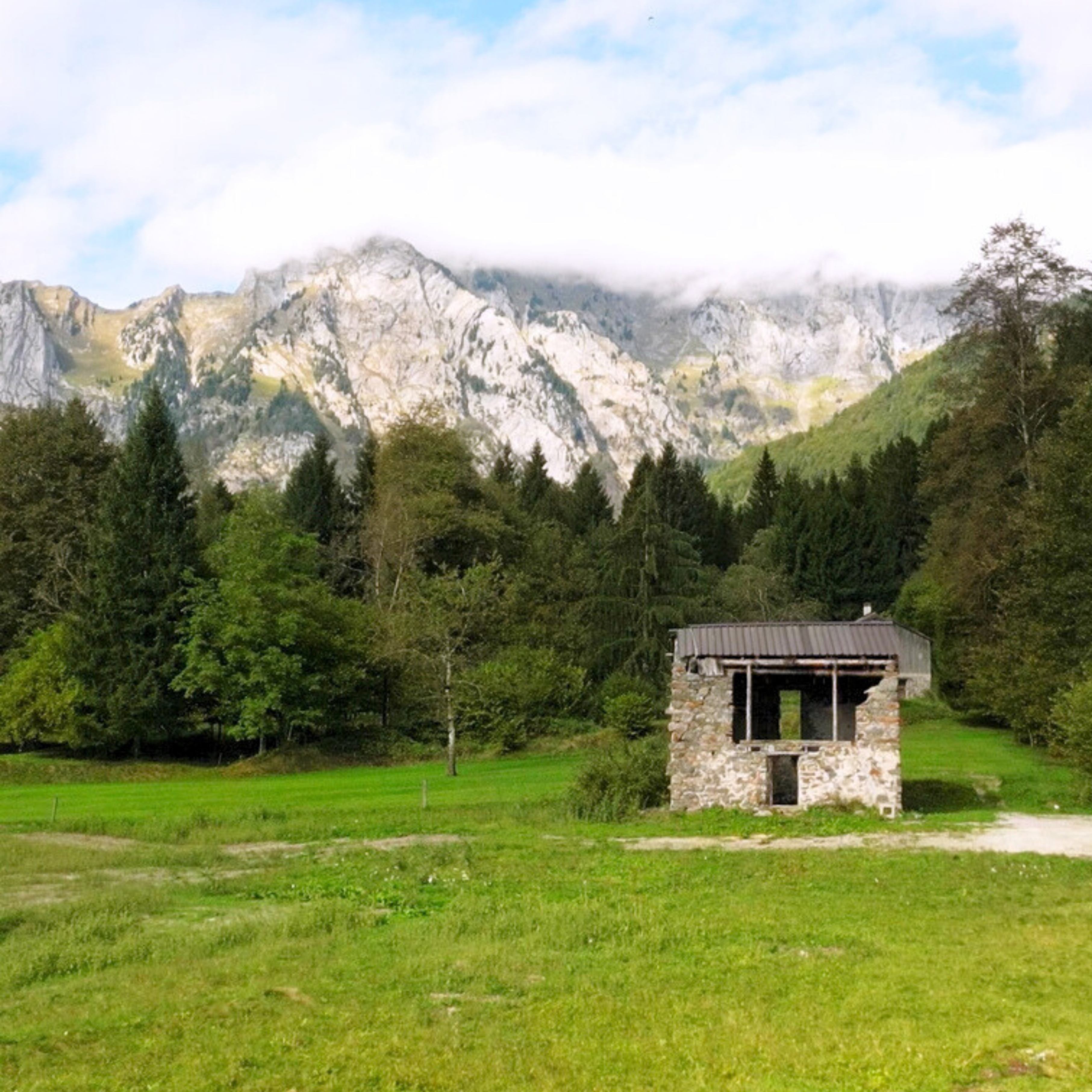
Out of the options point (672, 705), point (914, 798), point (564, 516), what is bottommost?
point (914, 798)

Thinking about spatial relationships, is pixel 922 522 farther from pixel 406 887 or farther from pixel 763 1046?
pixel 763 1046

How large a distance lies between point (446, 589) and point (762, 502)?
6202 cm

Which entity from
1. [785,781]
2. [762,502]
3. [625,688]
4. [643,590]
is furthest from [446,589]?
[762,502]

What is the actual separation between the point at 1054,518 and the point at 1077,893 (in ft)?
86.7

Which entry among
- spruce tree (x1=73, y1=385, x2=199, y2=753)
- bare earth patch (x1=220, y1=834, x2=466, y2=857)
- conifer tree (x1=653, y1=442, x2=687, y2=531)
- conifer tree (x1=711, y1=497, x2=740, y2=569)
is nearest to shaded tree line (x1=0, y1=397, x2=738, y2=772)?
spruce tree (x1=73, y1=385, x2=199, y2=753)

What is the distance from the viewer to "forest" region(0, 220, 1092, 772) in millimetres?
47031

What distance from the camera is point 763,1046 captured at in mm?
11812

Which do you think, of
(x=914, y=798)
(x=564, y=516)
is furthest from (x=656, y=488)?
(x=914, y=798)

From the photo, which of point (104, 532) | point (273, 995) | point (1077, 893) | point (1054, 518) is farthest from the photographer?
point (104, 532)

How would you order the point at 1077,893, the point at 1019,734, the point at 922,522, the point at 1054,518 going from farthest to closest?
the point at 922,522
the point at 1019,734
the point at 1054,518
the point at 1077,893

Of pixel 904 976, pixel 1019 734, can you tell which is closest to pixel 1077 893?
pixel 904 976

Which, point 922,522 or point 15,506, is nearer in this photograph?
point 15,506

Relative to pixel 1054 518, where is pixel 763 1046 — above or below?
below

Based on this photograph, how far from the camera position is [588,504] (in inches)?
4210
